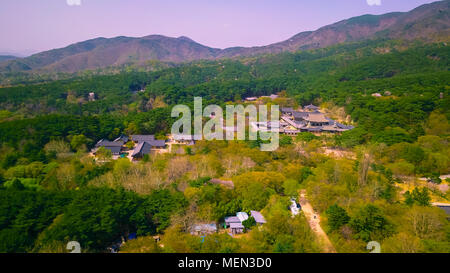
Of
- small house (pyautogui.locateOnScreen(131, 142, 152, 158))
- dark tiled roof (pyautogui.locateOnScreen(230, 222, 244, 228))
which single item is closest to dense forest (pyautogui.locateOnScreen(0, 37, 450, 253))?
dark tiled roof (pyautogui.locateOnScreen(230, 222, 244, 228))

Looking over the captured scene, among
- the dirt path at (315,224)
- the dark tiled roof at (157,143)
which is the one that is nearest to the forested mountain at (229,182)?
the dirt path at (315,224)

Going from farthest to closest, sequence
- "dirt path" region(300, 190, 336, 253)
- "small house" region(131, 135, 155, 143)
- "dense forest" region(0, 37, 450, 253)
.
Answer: "small house" region(131, 135, 155, 143) → "dirt path" region(300, 190, 336, 253) → "dense forest" region(0, 37, 450, 253)

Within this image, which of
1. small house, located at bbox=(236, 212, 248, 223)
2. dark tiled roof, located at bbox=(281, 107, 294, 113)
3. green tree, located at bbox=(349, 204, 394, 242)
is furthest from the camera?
dark tiled roof, located at bbox=(281, 107, 294, 113)

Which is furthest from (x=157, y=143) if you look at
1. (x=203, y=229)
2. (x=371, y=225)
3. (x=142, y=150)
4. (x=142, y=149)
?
(x=371, y=225)

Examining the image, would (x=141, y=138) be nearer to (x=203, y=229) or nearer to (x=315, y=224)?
(x=203, y=229)

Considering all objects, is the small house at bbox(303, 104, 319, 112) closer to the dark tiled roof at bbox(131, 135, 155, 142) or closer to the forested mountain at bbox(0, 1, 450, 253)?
the forested mountain at bbox(0, 1, 450, 253)
